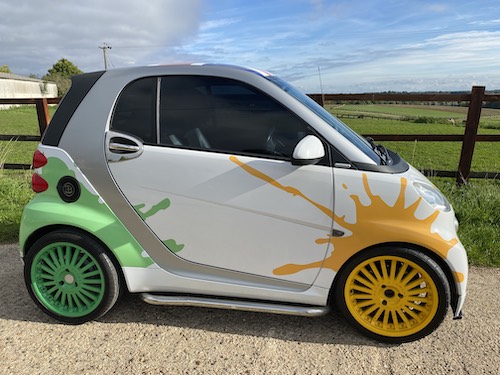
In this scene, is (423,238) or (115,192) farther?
(115,192)

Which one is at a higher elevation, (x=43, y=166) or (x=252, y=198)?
(x=43, y=166)

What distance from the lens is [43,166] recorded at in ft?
8.71

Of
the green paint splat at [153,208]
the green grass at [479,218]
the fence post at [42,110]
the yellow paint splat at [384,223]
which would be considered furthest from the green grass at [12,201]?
the green grass at [479,218]

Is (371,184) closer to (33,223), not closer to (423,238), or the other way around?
(423,238)

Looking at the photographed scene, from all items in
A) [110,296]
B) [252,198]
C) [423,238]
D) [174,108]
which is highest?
[174,108]

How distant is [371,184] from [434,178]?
13.5 ft

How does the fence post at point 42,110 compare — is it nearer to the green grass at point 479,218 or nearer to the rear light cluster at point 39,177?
the rear light cluster at point 39,177

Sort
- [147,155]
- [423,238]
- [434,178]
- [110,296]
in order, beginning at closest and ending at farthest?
[423,238] < [147,155] < [110,296] < [434,178]

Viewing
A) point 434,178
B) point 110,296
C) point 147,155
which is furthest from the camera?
point 434,178

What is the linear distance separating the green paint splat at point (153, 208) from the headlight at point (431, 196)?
1558mm

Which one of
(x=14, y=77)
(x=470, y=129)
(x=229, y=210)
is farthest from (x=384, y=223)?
(x=14, y=77)

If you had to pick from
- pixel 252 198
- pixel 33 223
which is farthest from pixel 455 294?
pixel 33 223

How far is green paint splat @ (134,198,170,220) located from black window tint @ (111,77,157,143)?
0.42 m

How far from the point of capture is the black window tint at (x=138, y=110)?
8.45 ft
